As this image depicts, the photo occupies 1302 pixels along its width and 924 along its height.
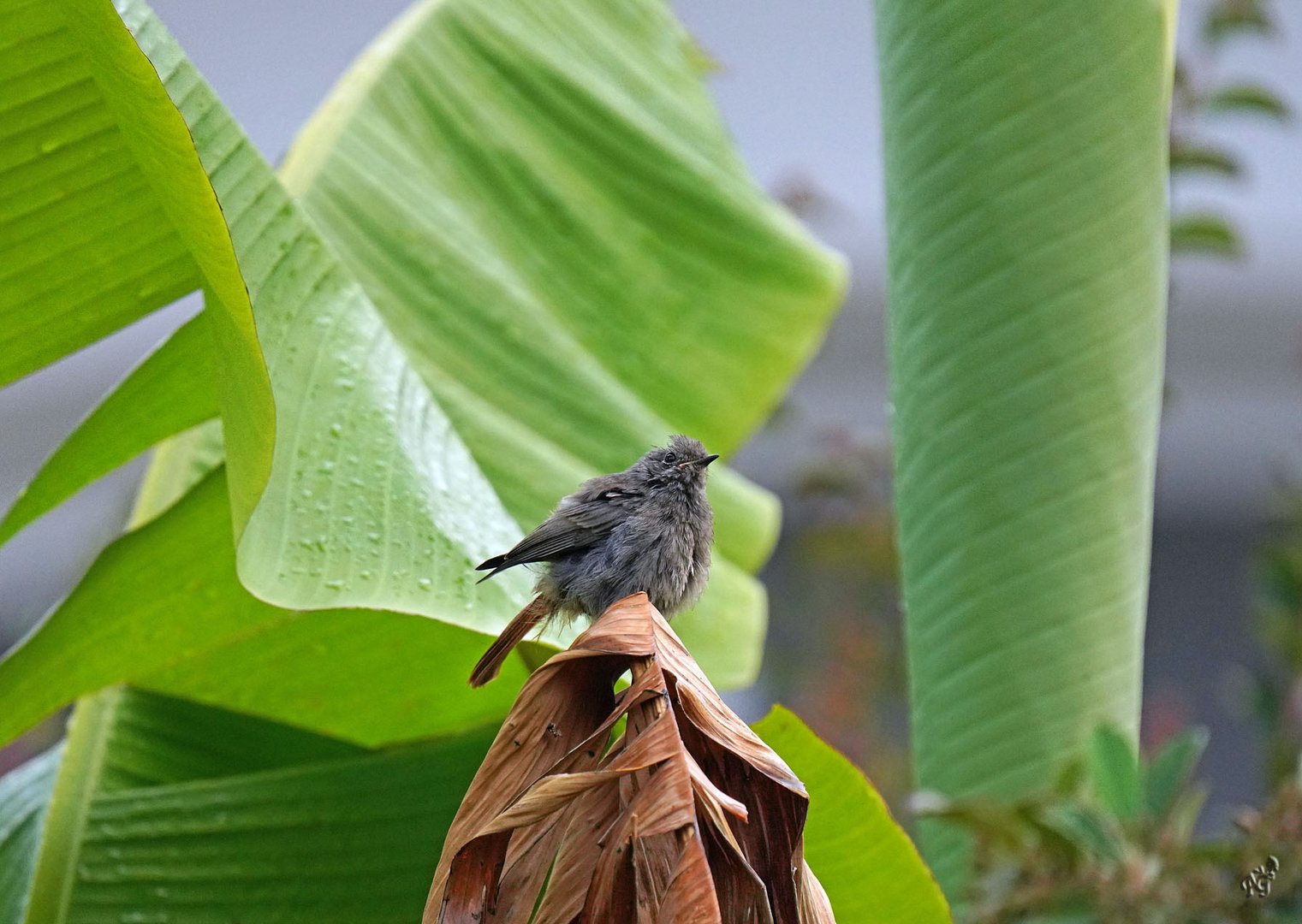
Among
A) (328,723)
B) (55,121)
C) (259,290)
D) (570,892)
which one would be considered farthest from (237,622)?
(570,892)

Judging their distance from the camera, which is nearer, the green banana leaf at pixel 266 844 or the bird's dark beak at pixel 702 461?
the green banana leaf at pixel 266 844

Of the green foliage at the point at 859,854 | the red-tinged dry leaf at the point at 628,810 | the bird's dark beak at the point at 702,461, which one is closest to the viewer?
the red-tinged dry leaf at the point at 628,810

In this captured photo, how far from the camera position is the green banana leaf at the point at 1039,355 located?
2.12 m

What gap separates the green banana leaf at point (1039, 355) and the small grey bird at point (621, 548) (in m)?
0.55

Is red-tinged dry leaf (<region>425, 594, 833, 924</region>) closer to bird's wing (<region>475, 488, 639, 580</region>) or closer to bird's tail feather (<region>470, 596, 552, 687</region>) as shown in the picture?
bird's tail feather (<region>470, 596, 552, 687</region>)

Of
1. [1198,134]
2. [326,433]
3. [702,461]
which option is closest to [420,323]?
[702,461]

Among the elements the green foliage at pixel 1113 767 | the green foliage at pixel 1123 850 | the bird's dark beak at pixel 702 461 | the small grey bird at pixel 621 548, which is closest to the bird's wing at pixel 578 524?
the small grey bird at pixel 621 548

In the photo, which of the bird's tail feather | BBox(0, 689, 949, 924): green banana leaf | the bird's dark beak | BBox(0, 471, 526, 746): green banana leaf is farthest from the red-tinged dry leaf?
the bird's dark beak

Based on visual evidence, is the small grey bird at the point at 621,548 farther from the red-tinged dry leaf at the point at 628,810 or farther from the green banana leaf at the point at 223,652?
the red-tinged dry leaf at the point at 628,810

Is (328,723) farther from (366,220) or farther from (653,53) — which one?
(653,53)

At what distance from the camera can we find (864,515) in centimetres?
602

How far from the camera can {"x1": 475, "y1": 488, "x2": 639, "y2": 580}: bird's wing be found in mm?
1697

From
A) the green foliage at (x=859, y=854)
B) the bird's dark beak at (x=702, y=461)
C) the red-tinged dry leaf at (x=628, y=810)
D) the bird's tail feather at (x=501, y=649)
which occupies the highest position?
the bird's dark beak at (x=702, y=461)

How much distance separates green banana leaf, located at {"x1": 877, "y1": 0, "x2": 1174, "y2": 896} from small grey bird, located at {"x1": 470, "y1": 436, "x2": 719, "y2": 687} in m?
0.55
